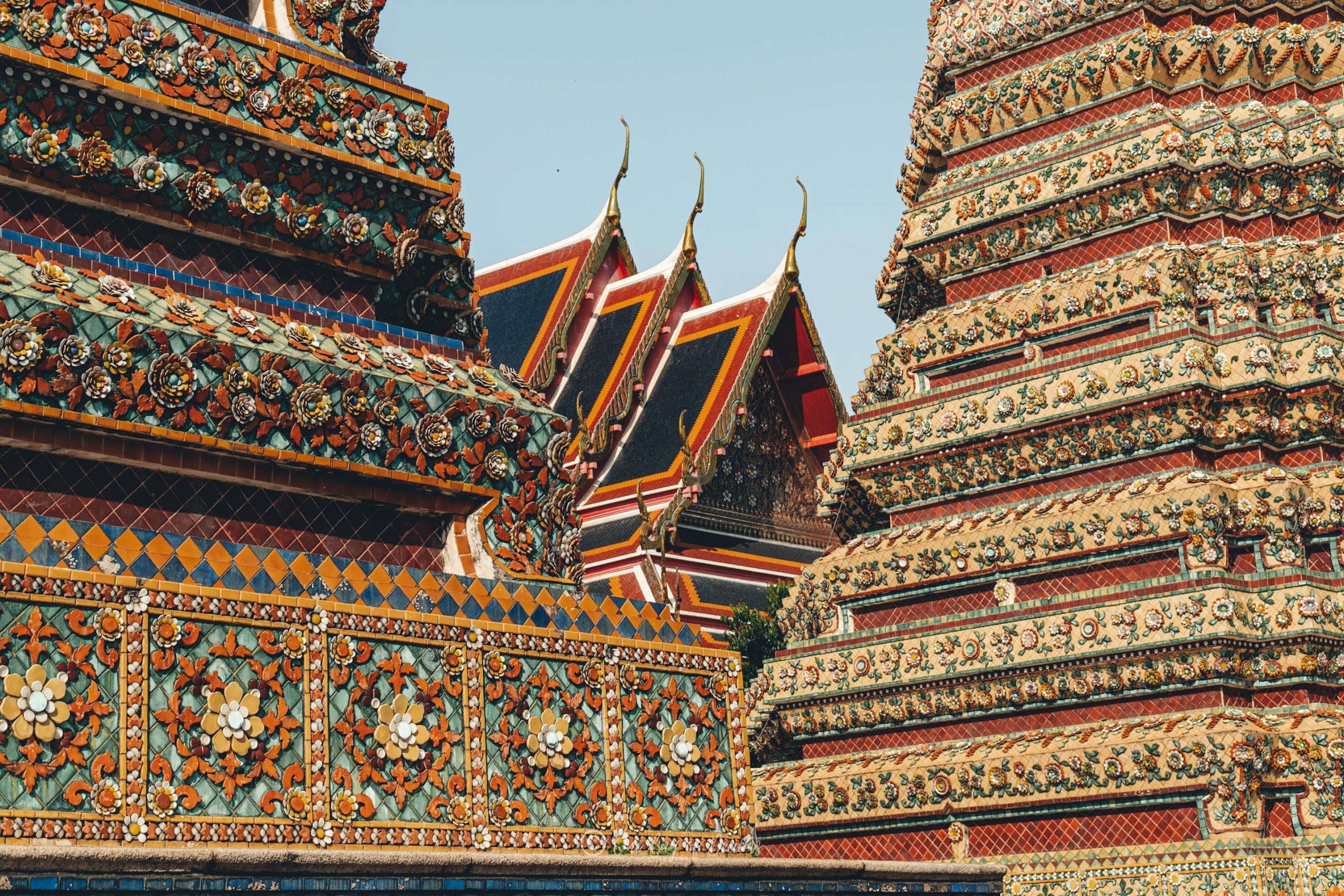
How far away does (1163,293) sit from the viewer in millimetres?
10805

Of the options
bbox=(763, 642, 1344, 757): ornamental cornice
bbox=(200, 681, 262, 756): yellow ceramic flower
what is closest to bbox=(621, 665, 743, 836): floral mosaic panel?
bbox=(200, 681, 262, 756): yellow ceramic flower

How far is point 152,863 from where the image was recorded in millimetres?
4871

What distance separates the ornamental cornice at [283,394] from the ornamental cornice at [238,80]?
732 millimetres

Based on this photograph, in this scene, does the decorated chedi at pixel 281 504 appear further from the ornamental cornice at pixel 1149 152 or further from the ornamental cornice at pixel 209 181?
the ornamental cornice at pixel 1149 152

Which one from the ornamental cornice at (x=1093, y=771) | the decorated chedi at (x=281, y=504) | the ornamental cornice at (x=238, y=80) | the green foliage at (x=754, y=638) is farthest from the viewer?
the green foliage at (x=754, y=638)

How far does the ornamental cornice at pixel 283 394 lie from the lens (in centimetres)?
588

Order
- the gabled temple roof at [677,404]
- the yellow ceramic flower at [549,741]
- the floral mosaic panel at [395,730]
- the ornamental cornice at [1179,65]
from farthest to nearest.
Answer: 1. the gabled temple roof at [677,404]
2. the ornamental cornice at [1179,65]
3. the yellow ceramic flower at [549,741]
4. the floral mosaic panel at [395,730]

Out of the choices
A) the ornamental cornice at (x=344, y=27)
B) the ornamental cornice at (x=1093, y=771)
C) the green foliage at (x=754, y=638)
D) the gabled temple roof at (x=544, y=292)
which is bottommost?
the ornamental cornice at (x=1093, y=771)

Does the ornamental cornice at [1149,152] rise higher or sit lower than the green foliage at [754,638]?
higher

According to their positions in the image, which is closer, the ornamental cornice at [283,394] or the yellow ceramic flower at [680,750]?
the ornamental cornice at [283,394]

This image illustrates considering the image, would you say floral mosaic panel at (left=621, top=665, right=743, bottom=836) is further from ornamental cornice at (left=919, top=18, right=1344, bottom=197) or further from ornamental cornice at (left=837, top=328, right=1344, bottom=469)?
ornamental cornice at (left=919, top=18, right=1344, bottom=197)

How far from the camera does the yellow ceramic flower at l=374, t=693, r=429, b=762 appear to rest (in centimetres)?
591

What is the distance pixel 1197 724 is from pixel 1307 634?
2.56 ft

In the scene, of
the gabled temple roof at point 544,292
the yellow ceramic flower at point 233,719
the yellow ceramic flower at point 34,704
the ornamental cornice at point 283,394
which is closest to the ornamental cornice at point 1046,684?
the ornamental cornice at point 283,394
